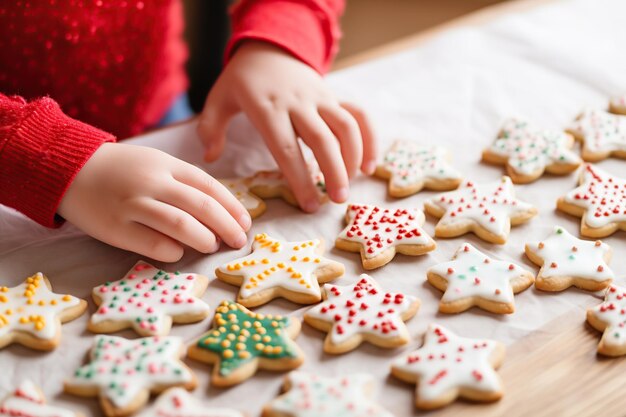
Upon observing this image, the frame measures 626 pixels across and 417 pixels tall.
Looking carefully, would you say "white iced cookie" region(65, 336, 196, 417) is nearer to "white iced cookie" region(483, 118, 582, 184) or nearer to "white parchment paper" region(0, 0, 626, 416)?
"white parchment paper" region(0, 0, 626, 416)

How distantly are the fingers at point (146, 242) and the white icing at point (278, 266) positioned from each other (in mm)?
60

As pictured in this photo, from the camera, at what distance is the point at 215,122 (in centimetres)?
103

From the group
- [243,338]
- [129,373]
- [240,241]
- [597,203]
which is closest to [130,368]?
[129,373]

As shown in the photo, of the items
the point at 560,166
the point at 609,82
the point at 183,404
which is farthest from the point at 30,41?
the point at 609,82

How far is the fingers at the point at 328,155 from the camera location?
93 centimetres

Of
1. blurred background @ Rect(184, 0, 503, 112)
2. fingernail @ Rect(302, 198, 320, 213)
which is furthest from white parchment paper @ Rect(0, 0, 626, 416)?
blurred background @ Rect(184, 0, 503, 112)

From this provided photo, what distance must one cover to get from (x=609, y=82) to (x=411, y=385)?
0.71m

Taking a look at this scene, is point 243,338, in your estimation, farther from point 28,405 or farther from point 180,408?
point 28,405

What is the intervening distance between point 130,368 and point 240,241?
8.6 inches

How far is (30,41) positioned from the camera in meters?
1.06

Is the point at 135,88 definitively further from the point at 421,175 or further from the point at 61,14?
the point at 421,175

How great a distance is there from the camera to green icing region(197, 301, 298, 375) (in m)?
0.71

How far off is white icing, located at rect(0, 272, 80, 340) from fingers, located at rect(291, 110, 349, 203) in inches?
13.1

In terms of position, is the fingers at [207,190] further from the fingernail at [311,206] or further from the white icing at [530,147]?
the white icing at [530,147]
